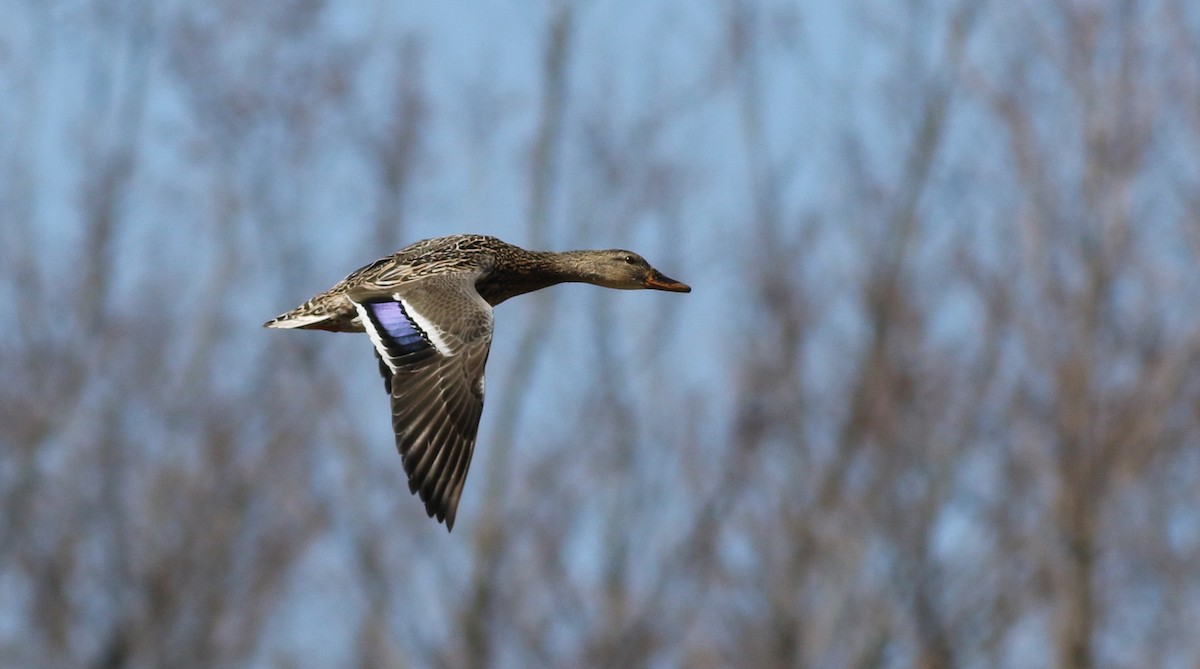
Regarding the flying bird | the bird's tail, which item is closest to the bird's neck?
the flying bird

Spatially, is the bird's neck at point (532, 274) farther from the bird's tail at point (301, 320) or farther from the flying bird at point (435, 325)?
the bird's tail at point (301, 320)

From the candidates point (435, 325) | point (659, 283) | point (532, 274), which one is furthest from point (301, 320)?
point (659, 283)

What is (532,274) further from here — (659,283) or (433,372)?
(433,372)

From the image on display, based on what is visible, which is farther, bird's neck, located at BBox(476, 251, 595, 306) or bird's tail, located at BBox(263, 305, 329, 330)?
bird's neck, located at BBox(476, 251, 595, 306)

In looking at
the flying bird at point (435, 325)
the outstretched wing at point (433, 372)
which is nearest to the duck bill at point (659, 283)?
the flying bird at point (435, 325)

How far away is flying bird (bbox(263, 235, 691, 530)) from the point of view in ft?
25.7

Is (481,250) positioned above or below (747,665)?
below

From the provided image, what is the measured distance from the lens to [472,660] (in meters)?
20.1

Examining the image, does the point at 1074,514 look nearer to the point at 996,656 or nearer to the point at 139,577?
the point at 996,656

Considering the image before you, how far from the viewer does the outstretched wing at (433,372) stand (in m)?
7.78

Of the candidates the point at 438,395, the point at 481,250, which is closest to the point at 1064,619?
the point at 481,250

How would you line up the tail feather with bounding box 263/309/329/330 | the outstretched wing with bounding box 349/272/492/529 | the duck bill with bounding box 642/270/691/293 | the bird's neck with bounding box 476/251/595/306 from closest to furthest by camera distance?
the outstretched wing with bounding box 349/272/492/529 → the tail feather with bounding box 263/309/329/330 → the bird's neck with bounding box 476/251/595/306 → the duck bill with bounding box 642/270/691/293

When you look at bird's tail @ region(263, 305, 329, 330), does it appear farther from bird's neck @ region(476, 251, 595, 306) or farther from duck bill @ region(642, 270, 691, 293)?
duck bill @ region(642, 270, 691, 293)

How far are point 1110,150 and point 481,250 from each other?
10746 millimetres
